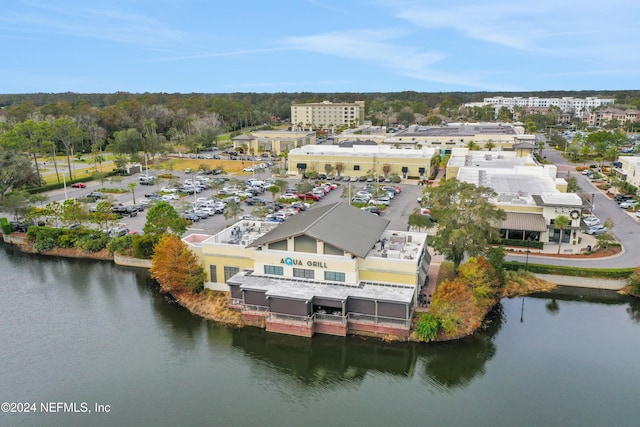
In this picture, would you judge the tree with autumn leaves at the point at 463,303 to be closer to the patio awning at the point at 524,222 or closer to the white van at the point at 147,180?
the patio awning at the point at 524,222

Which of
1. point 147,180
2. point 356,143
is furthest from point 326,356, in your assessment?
point 356,143

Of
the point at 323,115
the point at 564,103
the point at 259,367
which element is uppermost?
the point at 564,103

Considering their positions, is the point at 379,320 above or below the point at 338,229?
below

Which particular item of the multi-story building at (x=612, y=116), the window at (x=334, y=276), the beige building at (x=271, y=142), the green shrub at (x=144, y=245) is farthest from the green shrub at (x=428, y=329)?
the multi-story building at (x=612, y=116)

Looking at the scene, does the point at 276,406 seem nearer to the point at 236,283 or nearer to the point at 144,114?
the point at 236,283

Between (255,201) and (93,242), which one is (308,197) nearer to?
(255,201)

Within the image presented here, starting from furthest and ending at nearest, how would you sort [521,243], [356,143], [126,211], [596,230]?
[356,143] < [126,211] < [596,230] < [521,243]

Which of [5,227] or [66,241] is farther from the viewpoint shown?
[5,227]

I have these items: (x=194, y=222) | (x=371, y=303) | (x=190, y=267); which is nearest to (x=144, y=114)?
(x=194, y=222)
